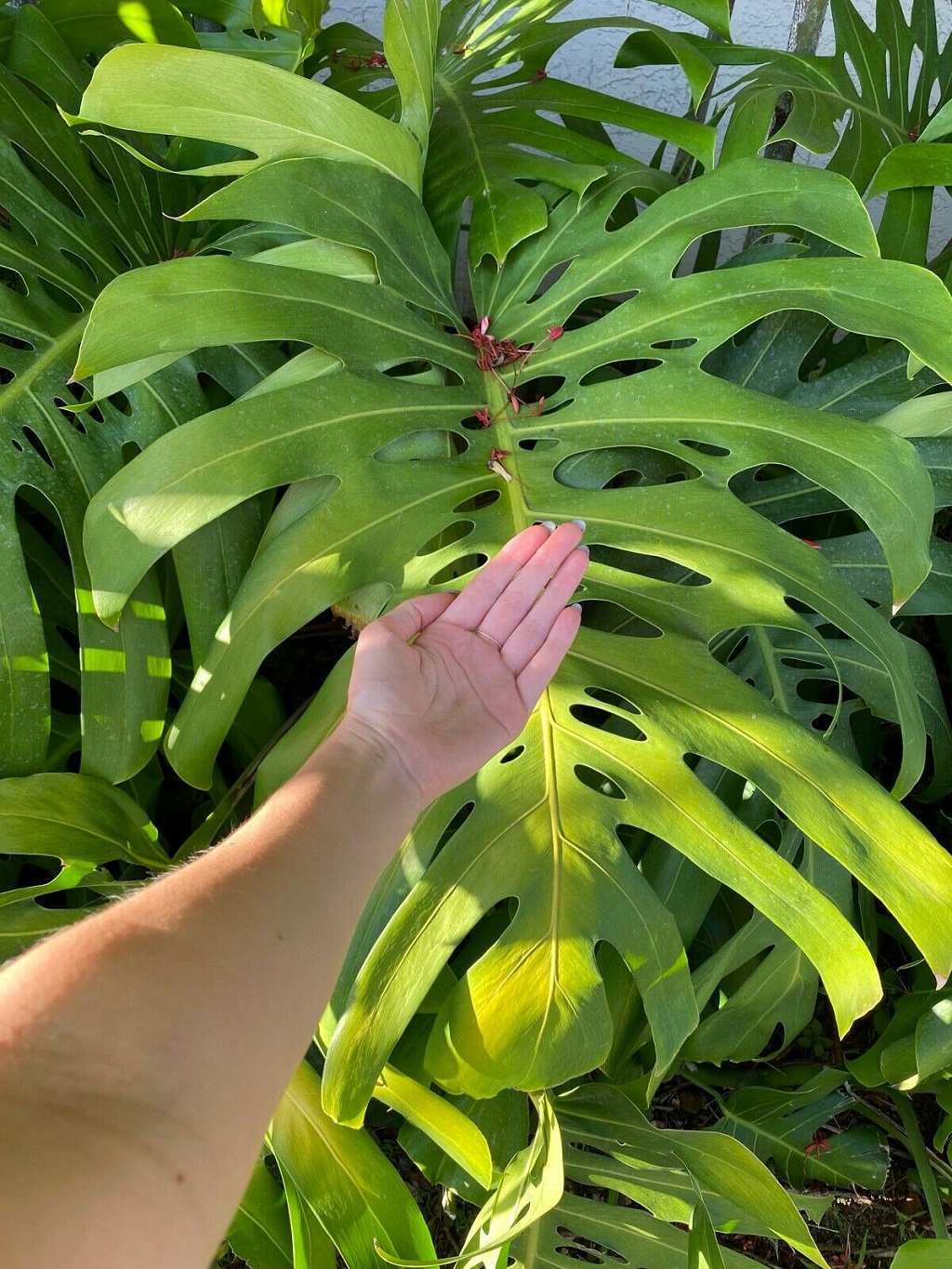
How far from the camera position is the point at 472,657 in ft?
2.67

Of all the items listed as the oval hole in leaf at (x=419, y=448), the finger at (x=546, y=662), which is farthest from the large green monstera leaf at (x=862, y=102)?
the finger at (x=546, y=662)

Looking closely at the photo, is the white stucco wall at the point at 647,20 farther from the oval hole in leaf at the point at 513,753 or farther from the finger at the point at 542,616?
the oval hole in leaf at the point at 513,753

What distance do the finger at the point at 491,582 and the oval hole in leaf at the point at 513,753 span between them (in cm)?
12

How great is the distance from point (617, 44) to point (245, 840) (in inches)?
57.8

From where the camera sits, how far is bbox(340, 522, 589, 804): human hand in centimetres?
77

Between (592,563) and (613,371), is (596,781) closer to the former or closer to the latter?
(592,563)

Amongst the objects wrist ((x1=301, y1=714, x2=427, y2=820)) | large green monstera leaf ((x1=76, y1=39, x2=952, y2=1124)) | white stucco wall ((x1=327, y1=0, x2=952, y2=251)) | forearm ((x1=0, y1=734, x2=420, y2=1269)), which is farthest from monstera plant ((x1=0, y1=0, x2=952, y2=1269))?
white stucco wall ((x1=327, y1=0, x2=952, y2=251))

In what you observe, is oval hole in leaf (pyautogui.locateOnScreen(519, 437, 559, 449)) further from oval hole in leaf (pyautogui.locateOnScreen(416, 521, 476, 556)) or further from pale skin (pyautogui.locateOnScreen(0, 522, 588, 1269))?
pale skin (pyautogui.locateOnScreen(0, 522, 588, 1269))

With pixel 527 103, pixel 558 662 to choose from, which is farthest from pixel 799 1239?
pixel 527 103

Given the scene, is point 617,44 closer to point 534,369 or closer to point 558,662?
point 534,369

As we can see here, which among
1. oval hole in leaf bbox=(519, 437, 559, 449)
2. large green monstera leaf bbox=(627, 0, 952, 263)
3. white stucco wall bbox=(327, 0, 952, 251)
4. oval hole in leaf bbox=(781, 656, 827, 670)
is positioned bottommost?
oval hole in leaf bbox=(781, 656, 827, 670)

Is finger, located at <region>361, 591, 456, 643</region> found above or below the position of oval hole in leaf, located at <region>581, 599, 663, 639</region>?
above

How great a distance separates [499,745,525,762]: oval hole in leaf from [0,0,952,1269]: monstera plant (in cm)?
2

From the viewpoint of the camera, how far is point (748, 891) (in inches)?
32.3
